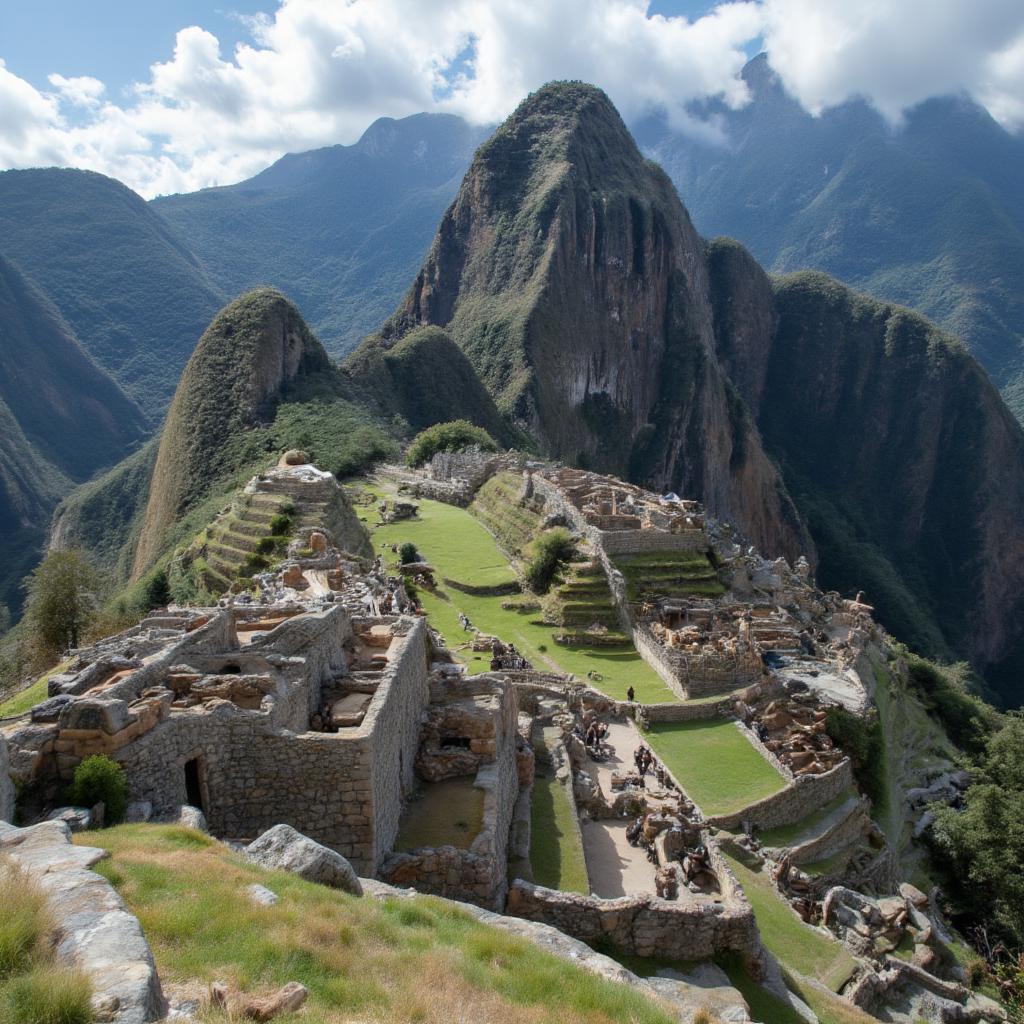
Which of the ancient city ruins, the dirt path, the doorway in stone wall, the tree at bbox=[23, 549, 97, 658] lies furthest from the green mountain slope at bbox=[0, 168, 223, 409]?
the doorway in stone wall

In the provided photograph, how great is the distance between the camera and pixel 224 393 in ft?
256

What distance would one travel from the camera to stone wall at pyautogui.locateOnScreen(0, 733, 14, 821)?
21.3ft

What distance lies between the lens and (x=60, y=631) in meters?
26.0

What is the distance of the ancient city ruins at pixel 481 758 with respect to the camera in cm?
832

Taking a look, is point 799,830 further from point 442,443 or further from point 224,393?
point 224,393

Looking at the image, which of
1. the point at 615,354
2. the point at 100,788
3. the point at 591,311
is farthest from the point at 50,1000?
the point at 615,354

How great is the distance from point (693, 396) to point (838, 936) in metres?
137

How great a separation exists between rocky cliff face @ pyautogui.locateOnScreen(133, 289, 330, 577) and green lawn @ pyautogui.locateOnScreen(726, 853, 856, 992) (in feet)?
182

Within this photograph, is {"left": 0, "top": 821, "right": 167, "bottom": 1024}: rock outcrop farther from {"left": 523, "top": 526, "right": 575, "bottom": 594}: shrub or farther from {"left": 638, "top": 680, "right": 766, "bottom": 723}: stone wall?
{"left": 523, "top": 526, "right": 575, "bottom": 594}: shrub

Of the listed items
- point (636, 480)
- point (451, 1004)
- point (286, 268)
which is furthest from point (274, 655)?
point (286, 268)

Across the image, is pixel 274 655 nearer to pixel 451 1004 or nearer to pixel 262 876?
pixel 262 876

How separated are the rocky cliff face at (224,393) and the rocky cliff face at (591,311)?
132ft

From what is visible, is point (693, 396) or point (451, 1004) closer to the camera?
point (451, 1004)

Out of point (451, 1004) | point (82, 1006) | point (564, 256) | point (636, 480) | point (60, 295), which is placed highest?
point (564, 256)
